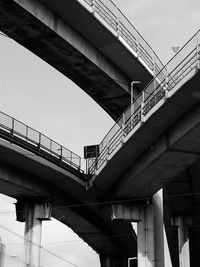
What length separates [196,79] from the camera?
25031 millimetres

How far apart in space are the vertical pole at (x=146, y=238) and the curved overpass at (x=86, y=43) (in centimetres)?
774

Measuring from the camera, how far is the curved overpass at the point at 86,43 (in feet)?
106

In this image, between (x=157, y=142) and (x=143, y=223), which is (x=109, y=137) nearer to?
(x=157, y=142)

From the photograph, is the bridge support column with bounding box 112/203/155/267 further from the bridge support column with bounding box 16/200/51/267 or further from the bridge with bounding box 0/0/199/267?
the bridge support column with bounding box 16/200/51/267

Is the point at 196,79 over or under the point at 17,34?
under

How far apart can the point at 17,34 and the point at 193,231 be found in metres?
29.4

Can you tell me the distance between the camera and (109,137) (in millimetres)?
35781

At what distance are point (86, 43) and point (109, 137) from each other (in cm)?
581

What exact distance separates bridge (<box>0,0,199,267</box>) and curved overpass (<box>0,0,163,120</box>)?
57 mm

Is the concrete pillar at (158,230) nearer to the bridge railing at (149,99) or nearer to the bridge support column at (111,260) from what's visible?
the bridge railing at (149,99)

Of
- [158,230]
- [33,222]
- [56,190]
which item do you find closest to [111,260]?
[158,230]

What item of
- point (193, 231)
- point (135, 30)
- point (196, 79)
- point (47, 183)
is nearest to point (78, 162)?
point (47, 183)

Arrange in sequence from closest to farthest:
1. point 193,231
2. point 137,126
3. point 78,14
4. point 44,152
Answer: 1. point 137,126
2. point 78,14
3. point 44,152
4. point 193,231

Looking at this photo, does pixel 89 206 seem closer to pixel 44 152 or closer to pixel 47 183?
pixel 47 183
